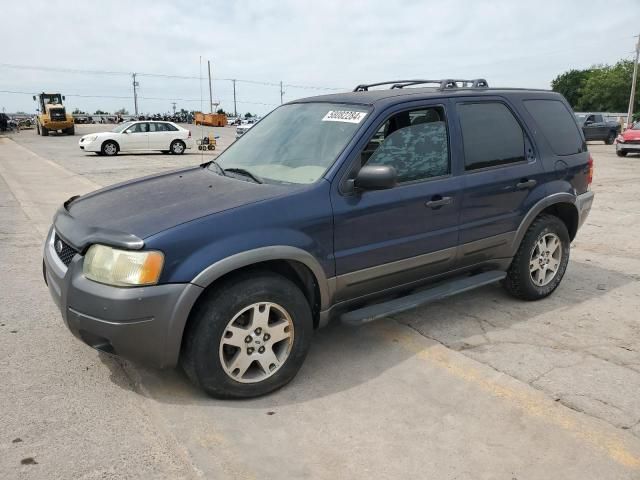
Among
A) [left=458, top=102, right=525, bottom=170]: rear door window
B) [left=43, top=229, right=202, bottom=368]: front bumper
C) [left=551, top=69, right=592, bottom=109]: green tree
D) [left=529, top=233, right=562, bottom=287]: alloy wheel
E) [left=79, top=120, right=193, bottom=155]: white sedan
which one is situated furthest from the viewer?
[left=551, top=69, right=592, bottom=109]: green tree

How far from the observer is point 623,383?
130 inches

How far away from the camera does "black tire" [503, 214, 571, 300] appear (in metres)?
4.50

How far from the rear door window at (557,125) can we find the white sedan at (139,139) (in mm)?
20161

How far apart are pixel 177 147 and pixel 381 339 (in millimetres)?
21167

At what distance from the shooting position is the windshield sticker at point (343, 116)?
360 cm

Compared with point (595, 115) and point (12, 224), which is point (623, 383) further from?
point (595, 115)

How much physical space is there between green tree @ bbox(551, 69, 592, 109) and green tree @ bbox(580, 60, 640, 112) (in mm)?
5246

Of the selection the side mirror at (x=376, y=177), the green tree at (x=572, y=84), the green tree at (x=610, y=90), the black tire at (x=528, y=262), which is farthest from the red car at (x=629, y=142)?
the green tree at (x=572, y=84)

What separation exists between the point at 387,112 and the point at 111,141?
2069 cm

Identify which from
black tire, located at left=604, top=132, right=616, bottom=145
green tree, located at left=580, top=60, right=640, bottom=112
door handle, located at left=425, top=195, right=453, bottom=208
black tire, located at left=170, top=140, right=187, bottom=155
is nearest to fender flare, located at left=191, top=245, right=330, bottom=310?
door handle, located at left=425, top=195, right=453, bottom=208

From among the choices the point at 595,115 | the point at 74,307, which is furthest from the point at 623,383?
the point at 595,115

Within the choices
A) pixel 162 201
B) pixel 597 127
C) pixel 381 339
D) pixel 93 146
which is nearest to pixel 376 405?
pixel 381 339

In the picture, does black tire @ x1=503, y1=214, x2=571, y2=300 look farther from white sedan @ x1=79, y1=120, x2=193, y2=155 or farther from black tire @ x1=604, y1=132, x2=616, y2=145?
black tire @ x1=604, y1=132, x2=616, y2=145

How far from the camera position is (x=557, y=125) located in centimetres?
481
